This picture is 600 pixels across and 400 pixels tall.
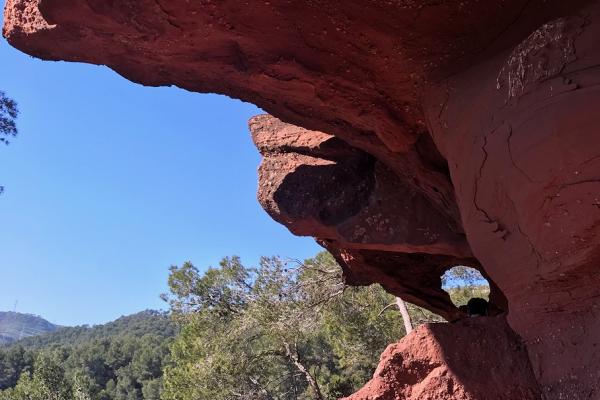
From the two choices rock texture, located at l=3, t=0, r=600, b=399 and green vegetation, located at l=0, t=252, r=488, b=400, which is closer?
rock texture, located at l=3, t=0, r=600, b=399

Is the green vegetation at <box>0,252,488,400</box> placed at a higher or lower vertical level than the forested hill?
lower

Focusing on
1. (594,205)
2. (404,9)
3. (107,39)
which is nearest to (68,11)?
(107,39)

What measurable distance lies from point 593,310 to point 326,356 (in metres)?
28.2

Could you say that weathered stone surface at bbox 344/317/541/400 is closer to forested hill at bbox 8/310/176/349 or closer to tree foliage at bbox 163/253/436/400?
tree foliage at bbox 163/253/436/400

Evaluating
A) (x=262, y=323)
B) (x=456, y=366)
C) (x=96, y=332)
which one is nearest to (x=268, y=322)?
(x=262, y=323)

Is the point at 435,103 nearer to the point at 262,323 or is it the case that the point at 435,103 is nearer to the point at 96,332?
the point at 262,323

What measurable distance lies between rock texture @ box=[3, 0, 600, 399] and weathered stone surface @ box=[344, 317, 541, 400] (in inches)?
5.8

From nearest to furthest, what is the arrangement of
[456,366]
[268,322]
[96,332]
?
[456,366]
[268,322]
[96,332]

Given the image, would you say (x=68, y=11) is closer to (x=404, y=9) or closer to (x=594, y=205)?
(x=404, y=9)

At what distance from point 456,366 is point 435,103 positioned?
1937mm

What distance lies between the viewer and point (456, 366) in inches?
146

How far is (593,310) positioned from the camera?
8.66ft

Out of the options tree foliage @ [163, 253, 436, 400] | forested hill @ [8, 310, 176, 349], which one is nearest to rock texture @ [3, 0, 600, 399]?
tree foliage @ [163, 253, 436, 400]

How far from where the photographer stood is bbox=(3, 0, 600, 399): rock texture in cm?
267
